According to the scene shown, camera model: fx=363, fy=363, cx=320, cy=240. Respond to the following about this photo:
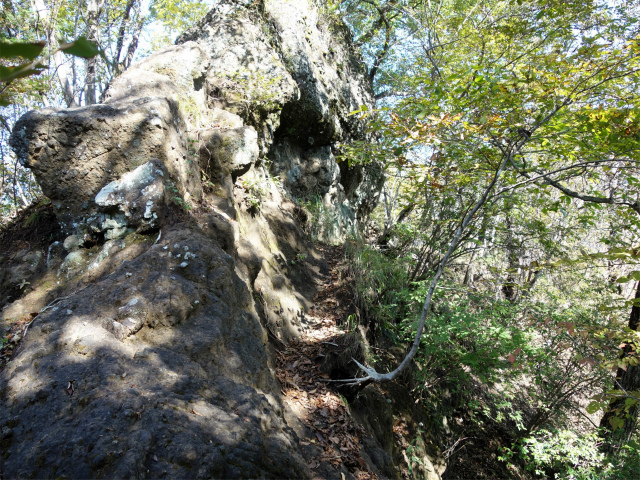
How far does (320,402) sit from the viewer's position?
4941mm

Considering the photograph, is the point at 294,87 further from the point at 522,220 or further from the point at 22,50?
the point at 22,50

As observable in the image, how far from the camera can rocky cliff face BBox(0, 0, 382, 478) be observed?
2.45 meters

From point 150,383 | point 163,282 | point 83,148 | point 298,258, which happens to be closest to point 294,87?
point 298,258

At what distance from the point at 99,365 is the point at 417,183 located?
5.91m

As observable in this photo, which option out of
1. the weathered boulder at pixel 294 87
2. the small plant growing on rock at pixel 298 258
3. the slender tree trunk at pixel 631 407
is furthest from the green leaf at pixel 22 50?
the slender tree trunk at pixel 631 407

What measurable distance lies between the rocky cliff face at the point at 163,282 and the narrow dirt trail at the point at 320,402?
35 cm

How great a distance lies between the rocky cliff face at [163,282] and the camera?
2.45 meters

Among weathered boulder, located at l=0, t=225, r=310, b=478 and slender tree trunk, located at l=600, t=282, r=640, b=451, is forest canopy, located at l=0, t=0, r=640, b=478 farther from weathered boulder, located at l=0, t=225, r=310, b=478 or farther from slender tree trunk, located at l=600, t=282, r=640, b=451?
weathered boulder, located at l=0, t=225, r=310, b=478

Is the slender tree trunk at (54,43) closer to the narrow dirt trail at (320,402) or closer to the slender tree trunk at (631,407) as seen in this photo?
the narrow dirt trail at (320,402)

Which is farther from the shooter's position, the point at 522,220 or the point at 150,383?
the point at 522,220

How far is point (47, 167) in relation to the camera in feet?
14.0

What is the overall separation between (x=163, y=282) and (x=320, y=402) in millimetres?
2691

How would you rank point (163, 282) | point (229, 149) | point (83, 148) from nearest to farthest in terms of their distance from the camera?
point (163, 282) < point (83, 148) < point (229, 149)

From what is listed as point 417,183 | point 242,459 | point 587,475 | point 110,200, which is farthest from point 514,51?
point 242,459
